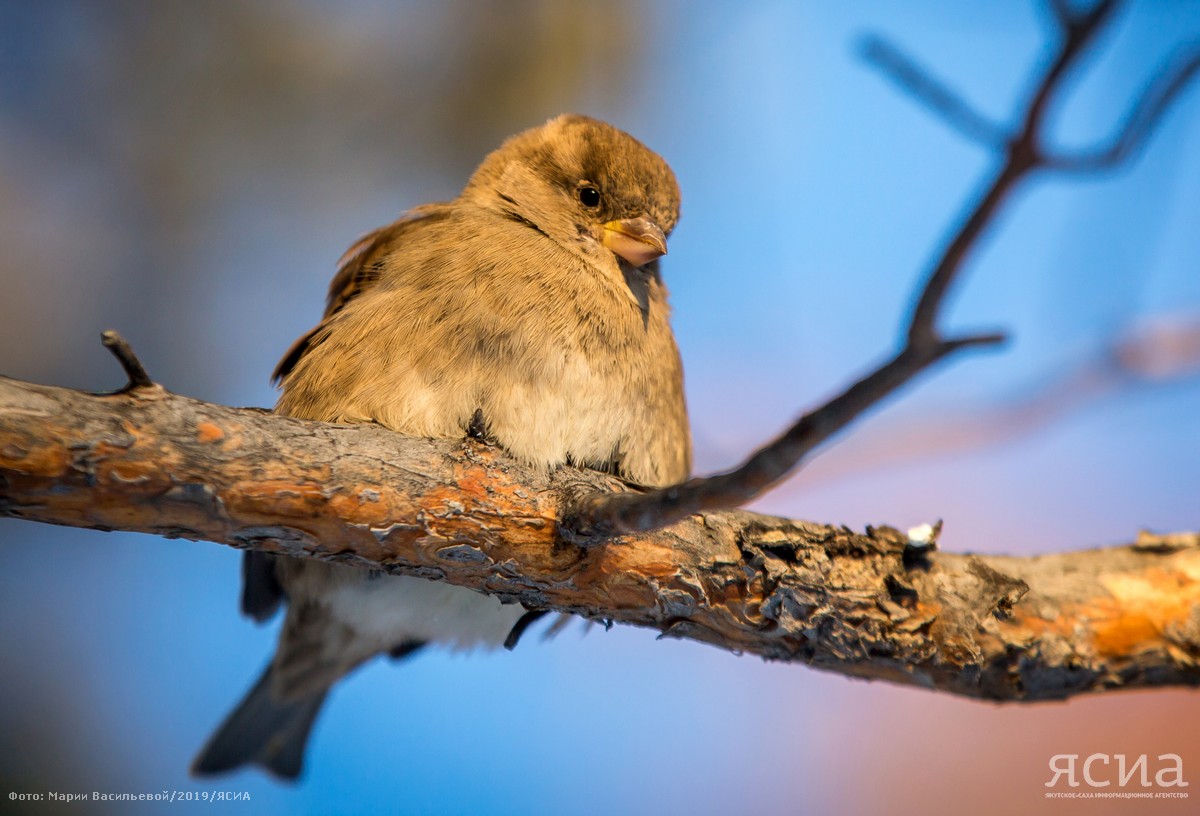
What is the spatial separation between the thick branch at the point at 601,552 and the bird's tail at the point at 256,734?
171 cm

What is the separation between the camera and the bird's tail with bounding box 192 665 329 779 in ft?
12.0

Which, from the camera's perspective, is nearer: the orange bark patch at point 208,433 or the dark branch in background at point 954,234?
the dark branch in background at point 954,234

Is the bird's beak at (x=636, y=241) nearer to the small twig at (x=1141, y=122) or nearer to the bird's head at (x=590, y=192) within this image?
the bird's head at (x=590, y=192)

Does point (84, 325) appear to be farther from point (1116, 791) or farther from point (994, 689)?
point (1116, 791)

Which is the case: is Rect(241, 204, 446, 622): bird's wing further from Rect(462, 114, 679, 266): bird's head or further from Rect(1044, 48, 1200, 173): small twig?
Rect(1044, 48, 1200, 173): small twig

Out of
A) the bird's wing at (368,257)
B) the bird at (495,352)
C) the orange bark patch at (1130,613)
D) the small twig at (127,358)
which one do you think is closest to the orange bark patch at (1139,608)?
the orange bark patch at (1130,613)

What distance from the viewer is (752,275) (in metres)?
4.68

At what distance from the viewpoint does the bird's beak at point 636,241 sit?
9.96 ft

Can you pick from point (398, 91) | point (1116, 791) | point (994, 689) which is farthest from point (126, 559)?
point (1116, 791)

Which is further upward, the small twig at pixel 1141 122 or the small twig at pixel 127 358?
the small twig at pixel 1141 122

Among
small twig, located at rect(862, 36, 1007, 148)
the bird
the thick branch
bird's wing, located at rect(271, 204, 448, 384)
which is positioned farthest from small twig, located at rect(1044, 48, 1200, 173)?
bird's wing, located at rect(271, 204, 448, 384)

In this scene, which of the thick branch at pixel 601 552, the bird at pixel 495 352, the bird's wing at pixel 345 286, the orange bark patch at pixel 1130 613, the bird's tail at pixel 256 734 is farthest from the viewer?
the bird's tail at pixel 256 734

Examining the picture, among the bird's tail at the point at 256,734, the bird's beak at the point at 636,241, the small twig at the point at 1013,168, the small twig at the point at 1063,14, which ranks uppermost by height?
the bird's beak at the point at 636,241

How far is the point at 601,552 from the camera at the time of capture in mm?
2283
